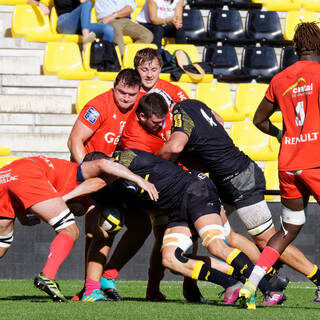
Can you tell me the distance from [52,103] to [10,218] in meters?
5.17

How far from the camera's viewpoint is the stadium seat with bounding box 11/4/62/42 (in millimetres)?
12625

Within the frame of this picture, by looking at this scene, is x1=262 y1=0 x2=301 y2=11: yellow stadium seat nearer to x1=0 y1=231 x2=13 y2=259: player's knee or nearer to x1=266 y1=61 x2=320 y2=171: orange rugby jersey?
x1=266 y1=61 x2=320 y2=171: orange rugby jersey

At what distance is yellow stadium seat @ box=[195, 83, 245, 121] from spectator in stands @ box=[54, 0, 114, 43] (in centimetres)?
157

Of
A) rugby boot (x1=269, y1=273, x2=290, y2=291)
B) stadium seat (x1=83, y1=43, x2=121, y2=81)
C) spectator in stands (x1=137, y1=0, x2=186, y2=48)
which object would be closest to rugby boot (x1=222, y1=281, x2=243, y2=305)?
rugby boot (x1=269, y1=273, x2=290, y2=291)

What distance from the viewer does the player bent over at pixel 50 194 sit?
6.20 m

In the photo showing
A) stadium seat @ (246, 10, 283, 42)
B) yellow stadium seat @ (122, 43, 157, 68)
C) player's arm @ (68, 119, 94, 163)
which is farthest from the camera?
stadium seat @ (246, 10, 283, 42)

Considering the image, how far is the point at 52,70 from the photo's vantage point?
12.1 meters

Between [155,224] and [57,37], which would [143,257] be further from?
[57,37]

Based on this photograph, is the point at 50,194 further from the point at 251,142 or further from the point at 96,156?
the point at 251,142

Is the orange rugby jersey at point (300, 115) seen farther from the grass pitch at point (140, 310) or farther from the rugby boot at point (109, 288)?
the rugby boot at point (109, 288)

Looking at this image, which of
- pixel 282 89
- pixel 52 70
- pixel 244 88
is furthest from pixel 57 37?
pixel 282 89

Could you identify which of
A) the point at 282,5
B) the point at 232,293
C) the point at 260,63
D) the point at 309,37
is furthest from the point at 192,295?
the point at 282,5

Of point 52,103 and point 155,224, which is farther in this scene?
point 52,103

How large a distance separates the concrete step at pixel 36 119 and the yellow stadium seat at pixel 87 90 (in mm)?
205
